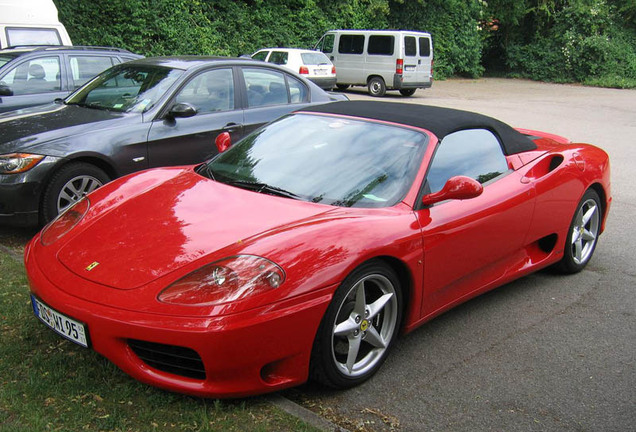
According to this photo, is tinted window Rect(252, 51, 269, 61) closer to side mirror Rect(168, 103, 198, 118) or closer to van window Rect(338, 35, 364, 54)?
van window Rect(338, 35, 364, 54)

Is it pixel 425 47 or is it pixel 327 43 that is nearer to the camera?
pixel 425 47

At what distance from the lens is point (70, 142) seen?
17.4 feet

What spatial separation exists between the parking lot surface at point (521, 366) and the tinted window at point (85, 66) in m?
6.31

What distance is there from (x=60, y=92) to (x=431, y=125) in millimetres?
5980

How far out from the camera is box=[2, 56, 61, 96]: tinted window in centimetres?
795

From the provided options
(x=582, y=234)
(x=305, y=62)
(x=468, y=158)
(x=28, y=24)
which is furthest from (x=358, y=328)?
(x=305, y=62)

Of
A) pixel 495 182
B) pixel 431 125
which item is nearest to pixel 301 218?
pixel 431 125

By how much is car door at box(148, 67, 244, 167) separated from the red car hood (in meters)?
2.29

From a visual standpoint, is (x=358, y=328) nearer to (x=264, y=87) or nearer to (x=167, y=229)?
(x=167, y=229)

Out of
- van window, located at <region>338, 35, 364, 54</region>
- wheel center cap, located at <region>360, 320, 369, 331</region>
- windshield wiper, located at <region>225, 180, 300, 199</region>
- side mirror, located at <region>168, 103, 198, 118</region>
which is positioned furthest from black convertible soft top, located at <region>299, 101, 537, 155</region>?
van window, located at <region>338, 35, 364, 54</region>

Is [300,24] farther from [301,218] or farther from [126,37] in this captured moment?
[301,218]

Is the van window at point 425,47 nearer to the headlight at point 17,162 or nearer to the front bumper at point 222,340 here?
the headlight at point 17,162

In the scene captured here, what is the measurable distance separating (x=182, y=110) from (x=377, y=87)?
53.1 ft

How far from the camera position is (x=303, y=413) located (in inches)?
111
